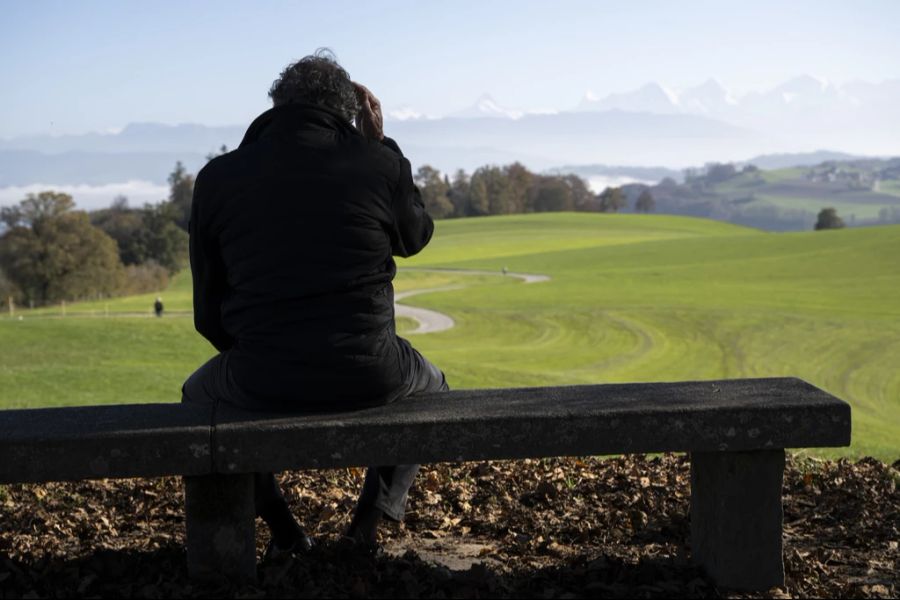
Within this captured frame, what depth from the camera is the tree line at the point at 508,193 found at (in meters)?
118

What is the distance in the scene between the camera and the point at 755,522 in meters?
4.24

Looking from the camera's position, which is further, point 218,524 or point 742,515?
point 742,515

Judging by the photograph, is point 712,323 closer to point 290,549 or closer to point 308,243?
point 290,549

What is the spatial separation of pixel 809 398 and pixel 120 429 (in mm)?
2658

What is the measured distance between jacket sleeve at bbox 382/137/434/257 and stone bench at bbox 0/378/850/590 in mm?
634

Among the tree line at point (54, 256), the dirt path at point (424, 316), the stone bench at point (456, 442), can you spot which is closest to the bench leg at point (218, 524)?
the stone bench at point (456, 442)

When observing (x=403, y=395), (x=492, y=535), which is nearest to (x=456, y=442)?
(x=403, y=395)

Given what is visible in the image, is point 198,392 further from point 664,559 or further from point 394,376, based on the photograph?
point 664,559

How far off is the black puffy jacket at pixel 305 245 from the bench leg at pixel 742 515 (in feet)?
4.67

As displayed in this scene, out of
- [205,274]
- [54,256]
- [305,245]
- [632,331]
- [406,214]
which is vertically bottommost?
[632,331]

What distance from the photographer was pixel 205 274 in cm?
407

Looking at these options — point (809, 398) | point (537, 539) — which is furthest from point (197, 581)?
point (809, 398)

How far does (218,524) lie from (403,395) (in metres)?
0.87

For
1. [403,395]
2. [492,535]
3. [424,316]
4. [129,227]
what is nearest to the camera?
[403,395]
